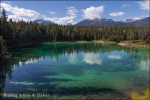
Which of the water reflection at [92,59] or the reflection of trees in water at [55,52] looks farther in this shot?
the reflection of trees in water at [55,52]

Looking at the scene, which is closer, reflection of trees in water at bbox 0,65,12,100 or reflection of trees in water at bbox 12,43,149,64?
reflection of trees in water at bbox 0,65,12,100

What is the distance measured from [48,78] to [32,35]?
341 feet


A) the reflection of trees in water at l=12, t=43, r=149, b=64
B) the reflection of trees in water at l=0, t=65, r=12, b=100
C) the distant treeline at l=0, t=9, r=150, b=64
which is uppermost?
the distant treeline at l=0, t=9, r=150, b=64

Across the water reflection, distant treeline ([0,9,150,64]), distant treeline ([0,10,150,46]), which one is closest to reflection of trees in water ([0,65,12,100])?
the water reflection

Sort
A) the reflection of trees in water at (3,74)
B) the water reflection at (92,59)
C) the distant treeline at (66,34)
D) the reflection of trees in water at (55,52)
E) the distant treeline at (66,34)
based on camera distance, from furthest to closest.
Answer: the distant treeline at (66,34), the distant treeline at (66,34), the reflection of trees in water at (55,52), the water reflection at (92,59), the reflection of trees in water at (3,74)

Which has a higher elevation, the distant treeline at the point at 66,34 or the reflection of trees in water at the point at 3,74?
the distant treeline at the point at 66,34

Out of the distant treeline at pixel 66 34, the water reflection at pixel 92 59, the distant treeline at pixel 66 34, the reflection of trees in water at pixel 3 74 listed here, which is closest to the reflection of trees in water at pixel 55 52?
the water reflection at pixel 92 59

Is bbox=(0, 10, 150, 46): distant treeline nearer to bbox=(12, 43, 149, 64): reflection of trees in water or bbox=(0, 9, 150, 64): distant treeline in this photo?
bbox=(0, 9, 150, 64): distant treeline

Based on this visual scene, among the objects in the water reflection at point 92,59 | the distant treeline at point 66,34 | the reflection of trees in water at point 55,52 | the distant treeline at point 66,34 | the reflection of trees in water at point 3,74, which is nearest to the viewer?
the reflection of trees in water at point 3,74

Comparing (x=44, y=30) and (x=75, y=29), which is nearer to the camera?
(x=44, y=30)

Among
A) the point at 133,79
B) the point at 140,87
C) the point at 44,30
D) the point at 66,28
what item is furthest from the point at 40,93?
the point at 66,28

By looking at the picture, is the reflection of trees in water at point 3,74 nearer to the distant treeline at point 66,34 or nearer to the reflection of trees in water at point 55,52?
the reflection of trees in water at point 55,52

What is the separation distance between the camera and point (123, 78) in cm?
4675

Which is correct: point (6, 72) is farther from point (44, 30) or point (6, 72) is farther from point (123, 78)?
point (44, 30)
